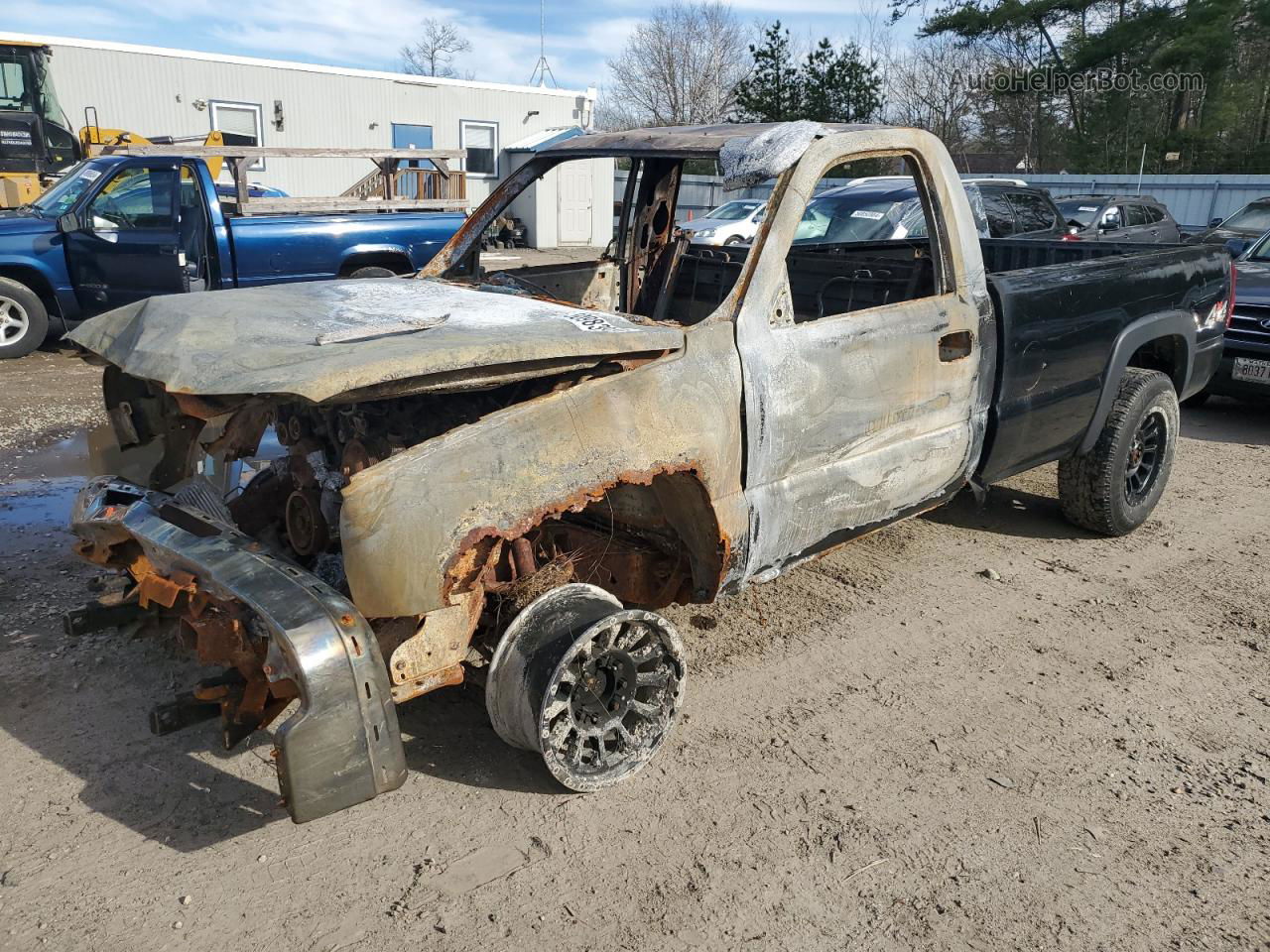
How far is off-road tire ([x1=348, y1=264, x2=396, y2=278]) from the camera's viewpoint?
942 cm

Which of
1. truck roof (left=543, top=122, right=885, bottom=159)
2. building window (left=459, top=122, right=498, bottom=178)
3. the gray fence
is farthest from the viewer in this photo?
building window (left=459, top=122, right=498, bottom=178)

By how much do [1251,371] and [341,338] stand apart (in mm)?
7054

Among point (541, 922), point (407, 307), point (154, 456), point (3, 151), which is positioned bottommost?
point (541, 922)

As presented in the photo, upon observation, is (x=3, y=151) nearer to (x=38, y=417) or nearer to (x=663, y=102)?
(x=38, y=417)

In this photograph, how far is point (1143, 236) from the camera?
12.8 metres

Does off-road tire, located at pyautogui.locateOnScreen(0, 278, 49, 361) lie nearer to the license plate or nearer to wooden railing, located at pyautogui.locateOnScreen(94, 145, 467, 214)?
wooden railing, located at pyautogui.locateOnScreen(94, 145, 467, 214)

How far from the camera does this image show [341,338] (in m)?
2.77

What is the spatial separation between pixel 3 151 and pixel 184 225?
6670 mm

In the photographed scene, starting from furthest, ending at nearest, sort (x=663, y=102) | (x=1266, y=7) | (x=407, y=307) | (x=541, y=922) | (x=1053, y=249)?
(x=663, y=102), (x=1266, y=7), (x=1053, y=249), (x=407, y=307), (x=541, y=922)

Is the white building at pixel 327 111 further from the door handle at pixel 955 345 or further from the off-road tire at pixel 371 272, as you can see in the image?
the door handle at pixel 955 345

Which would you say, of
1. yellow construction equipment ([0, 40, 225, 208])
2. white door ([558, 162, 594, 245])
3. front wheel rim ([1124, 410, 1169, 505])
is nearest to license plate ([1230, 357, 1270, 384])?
front wheel rim ([1124, 410, 1169, 505])

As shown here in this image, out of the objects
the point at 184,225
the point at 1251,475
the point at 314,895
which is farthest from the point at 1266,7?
the point at 314,895

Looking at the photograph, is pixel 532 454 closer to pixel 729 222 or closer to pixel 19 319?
pixel 19 319

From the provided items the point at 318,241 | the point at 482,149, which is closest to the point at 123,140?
the point at 318,241
